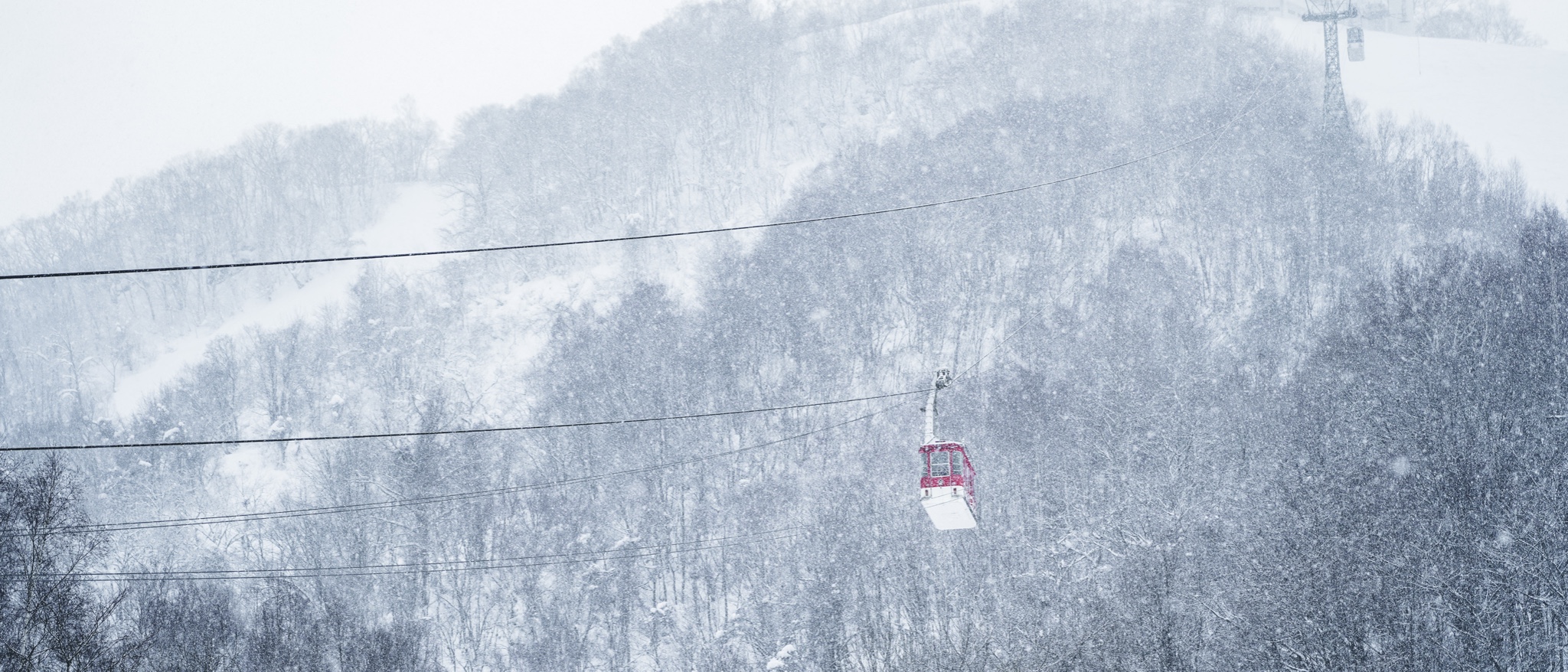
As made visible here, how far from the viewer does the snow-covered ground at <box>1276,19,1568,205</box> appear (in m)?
73.2

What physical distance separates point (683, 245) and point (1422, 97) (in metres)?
47.9

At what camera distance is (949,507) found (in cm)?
2094

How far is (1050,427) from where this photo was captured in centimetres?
5453

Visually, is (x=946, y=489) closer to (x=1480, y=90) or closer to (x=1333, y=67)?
(x=1333, y=67)

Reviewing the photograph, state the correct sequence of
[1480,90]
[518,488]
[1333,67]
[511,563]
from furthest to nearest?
[1480,90] < [1333,67] < [518,488] < [511,563]

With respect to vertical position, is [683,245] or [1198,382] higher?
[683,245]

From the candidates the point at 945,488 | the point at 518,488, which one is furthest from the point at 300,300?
the point at 945,488

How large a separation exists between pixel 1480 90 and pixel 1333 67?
92.4 feet

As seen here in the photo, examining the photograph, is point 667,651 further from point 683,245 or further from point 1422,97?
point 1422,97

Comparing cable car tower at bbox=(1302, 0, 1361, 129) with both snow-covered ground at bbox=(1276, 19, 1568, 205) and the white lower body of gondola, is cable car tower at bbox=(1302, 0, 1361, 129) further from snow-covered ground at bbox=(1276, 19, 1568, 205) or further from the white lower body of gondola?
the white lower body of gondola

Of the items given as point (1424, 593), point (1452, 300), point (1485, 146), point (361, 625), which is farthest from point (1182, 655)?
point (1485, 146)

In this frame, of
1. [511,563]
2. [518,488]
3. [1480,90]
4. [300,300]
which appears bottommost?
[511,563]

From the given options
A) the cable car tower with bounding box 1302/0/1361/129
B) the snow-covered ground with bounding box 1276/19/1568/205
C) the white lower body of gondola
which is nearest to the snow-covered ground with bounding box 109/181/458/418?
the cable car tower with bounding box 1302/0/1361/129

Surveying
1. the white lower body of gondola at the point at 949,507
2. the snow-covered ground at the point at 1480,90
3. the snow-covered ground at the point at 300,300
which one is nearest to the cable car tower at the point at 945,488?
the white lower body of gondola at the point at 949,507
